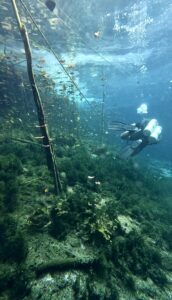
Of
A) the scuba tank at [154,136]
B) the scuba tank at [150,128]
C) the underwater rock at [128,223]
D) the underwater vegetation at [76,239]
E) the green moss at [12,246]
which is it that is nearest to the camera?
the underwater vegetation at [76,239]

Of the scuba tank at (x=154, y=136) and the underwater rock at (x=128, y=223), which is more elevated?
the scuba tank at (x=154, y=136)

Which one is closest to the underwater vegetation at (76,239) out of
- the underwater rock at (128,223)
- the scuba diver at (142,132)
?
the underwater rock at (128,223)

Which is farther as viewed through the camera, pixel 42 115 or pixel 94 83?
pixel 94 83

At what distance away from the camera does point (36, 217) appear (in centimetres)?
642

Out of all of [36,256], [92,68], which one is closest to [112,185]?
[36,256]

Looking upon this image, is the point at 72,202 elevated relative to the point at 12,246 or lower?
elevated

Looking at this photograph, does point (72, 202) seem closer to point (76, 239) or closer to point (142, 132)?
point (76, 239)

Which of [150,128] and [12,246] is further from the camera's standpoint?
[150,128]

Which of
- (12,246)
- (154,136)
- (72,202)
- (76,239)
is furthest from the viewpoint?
(154,136)

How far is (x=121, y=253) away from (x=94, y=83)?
42434 millimetres

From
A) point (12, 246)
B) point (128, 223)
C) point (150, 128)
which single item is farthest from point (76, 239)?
point (150, 128)

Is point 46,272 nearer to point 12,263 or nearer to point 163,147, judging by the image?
point 12,263

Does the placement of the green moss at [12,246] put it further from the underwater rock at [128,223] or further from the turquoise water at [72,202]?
the underwater rock at [128,223]

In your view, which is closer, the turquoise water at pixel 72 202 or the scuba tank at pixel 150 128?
the turquoise water at pixel 72 202
